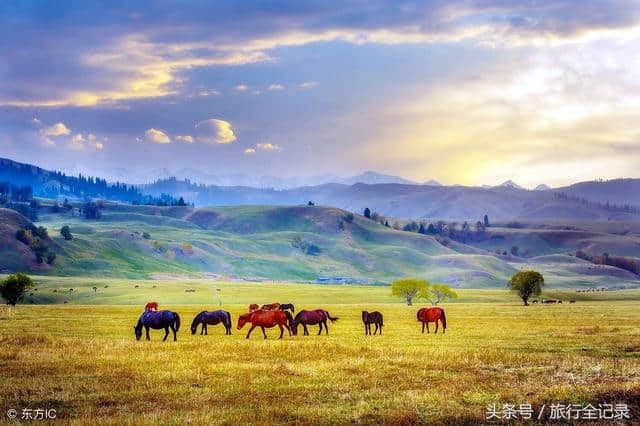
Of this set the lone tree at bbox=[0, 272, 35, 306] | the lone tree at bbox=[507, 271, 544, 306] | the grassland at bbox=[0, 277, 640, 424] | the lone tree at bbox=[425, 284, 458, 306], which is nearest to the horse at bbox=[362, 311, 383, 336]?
the grassland at bbox=[0, 277, 640, 424]

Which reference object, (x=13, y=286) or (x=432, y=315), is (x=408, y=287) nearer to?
(x=13, y=286)

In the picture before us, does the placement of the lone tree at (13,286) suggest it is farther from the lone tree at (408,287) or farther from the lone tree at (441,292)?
the lone tree at (441,292)

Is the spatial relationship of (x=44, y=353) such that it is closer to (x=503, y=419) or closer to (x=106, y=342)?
(x=106, y=342)

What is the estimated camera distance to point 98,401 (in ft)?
58.1

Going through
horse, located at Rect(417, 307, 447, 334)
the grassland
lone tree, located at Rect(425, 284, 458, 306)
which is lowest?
lone tree, located at Rect(425, 284, 458, 306)

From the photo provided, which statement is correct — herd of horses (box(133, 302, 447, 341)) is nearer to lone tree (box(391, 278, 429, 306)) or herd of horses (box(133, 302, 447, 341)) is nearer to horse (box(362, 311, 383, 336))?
horse (box(362, 311, 383, 336))

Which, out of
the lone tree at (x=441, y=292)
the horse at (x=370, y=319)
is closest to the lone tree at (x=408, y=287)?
the lone tree at (x=441, y=292)

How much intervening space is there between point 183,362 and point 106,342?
29.9ft

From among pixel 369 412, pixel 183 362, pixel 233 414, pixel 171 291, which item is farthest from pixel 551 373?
pixel 171 291

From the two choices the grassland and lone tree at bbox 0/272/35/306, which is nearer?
the grassland

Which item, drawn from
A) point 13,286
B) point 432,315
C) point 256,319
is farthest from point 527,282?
point 13,286

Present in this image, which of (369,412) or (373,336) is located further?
(373,336)

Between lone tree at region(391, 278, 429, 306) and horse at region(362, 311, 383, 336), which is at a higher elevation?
horse at region(362, 311, 383, 336)

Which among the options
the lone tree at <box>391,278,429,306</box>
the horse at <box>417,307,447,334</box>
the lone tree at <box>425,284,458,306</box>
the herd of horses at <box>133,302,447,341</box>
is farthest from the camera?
the lone tree at <box>425,284,458,306</box>
